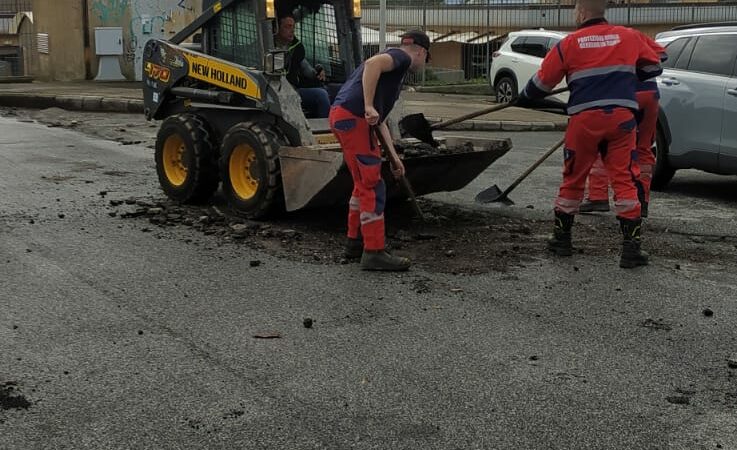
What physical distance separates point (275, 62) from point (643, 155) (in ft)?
10.9

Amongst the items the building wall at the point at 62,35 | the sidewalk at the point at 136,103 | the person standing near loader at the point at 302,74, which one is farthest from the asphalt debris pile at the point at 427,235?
the building wall at the point at 62,35

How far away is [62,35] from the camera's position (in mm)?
24188

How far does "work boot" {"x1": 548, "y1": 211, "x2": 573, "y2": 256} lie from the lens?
7.20 metres

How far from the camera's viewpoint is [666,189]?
409 inches

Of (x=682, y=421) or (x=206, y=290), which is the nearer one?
(x=682, y=421)

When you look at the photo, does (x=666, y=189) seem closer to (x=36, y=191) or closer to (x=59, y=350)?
(x=36, y=191)

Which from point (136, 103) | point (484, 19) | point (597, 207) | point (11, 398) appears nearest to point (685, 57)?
point (597, 207)

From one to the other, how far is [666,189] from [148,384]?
728 centimetres

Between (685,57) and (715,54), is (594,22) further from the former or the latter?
(685,57)

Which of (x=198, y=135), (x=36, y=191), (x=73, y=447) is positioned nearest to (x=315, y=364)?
(x=73, y=447)

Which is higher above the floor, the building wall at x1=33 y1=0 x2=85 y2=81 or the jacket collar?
the building wall at x1=33 y1=0 x2=85 y2=81

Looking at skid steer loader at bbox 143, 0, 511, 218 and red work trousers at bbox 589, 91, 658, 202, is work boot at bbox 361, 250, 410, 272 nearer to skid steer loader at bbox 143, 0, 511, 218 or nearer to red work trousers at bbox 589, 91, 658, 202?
skid steer loader at bbox 143, 0, 511, 218

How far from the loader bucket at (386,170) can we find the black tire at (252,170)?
0.48ft

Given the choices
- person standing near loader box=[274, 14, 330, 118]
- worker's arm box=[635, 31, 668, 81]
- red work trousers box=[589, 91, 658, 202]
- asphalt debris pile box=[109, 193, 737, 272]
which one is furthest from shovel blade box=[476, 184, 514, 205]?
worker's arm box=[635, 31, 668, 81]
